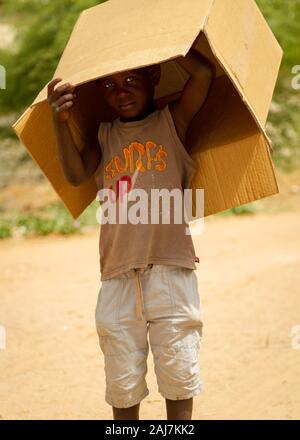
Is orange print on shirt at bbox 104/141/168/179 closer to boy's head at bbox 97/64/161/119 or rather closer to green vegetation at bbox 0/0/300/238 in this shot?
boy's head at bbox 97/64/161/119

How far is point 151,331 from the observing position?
2643 mm

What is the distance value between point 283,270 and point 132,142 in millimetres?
3535

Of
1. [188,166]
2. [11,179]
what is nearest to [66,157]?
[188,166]

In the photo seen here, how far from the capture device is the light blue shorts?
2.61 metres

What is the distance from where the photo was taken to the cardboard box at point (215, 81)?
2330 millimetres

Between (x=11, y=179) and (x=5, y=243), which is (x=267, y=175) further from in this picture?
(x=11, y=179)

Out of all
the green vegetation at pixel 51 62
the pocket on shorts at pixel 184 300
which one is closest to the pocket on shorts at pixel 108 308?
the pocket on shorts at pixel 184 300

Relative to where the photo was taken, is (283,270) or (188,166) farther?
(283,270)

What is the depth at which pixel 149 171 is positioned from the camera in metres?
2.64
